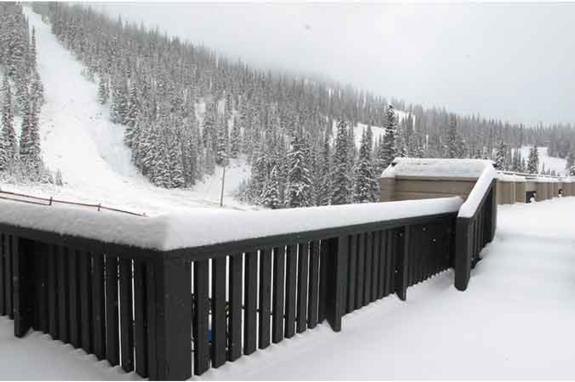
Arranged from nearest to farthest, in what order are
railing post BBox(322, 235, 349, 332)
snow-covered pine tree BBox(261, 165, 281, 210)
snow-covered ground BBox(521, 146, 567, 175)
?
railing post BBox(322, 235, 349, 332) → snow-covered pine tree BBox(261, 165, 281, 210) → snow-covered ground BBox(521, 146, 567, 175)

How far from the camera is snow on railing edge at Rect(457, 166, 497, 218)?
5.23 metres

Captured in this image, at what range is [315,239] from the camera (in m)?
3.33

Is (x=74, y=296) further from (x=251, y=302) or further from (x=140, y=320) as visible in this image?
(x=251, y=302)

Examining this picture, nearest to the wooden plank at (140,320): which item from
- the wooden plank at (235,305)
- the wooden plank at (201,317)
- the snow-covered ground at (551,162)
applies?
the wooden plank at (201,317)

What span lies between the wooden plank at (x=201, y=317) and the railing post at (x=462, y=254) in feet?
11.6

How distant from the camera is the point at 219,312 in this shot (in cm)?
272

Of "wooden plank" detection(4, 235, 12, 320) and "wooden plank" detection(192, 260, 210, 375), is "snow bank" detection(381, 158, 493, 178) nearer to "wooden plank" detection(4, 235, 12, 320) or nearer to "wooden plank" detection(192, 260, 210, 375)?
"wooden plank" detection(192, 260, 210, 375)

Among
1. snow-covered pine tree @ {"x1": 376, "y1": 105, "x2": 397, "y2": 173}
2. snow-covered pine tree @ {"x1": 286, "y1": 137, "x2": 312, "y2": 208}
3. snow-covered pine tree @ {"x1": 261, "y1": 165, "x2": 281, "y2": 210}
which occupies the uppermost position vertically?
snow-covered pine tree @ {"x1": 376, "y1": 105, "x2": 397, "y2": 173}

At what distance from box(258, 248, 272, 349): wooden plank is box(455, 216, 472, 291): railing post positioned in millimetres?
2942

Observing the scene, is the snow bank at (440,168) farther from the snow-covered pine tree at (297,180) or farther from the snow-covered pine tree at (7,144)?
the snow-covered pine tree at (7,144)

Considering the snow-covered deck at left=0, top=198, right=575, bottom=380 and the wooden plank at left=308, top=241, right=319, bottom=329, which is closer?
the snow-covered deck at left=0, top=198, right=575, bottom=380

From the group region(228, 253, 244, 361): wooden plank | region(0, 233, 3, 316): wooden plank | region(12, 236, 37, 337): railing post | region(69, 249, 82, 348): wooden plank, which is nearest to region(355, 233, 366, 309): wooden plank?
region(228, 253, 244, 361): wooden plank

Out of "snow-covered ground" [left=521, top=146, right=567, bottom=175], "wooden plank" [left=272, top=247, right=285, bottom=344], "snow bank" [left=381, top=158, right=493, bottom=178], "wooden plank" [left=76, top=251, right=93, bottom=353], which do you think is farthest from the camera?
"snow-covered ground" [left=521, top=146, right=567, bottom=175]

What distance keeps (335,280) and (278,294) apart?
2.18ft
